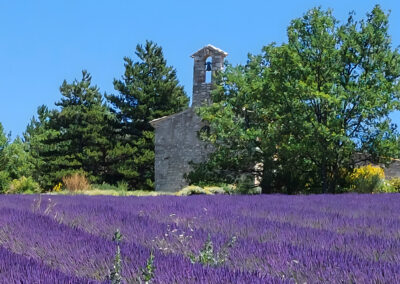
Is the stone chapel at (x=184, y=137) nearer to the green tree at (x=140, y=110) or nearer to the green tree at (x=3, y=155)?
the green tree at (x=140, y=110)

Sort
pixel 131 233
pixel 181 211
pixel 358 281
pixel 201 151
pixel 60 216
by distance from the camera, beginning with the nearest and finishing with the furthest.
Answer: pixel 358 281, pixel 131 233, pixel 60 216, pixel 181 211, pixel 201 151

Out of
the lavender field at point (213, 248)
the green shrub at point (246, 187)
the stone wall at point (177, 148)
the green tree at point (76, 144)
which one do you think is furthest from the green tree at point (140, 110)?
the lavender field at point (213, 248)

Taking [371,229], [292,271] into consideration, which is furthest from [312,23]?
[292,271]

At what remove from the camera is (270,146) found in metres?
17.3

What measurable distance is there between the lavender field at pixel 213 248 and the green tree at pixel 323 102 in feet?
30.9

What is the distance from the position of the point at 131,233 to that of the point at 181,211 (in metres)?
2.48

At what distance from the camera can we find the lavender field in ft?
8.75

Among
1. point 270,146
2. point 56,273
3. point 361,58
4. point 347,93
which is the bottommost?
point 56,273

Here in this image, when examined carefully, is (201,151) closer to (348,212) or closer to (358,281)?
(348,212)

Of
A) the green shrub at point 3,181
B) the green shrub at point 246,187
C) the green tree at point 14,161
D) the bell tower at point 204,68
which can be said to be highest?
the bell tower at point 204,68

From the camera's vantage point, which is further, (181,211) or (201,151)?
(201,151)

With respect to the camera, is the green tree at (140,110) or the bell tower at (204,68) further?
the green tree at (140,110)

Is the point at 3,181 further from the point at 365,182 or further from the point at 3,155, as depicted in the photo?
the point at 365,182

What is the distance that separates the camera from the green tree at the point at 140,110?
3162 centimetres
